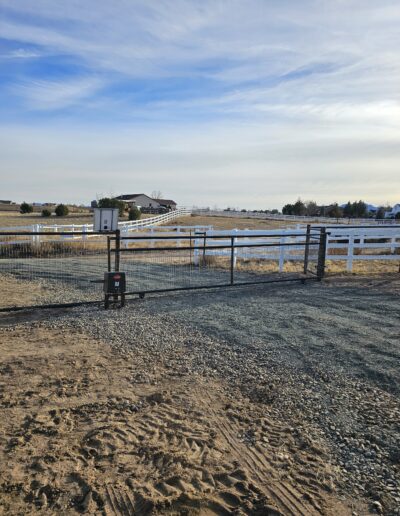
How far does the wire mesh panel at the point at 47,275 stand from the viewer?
29.6ft

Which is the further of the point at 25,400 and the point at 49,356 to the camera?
the point at 49,356

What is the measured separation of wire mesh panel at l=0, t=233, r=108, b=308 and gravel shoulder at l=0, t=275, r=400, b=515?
190 centimetres

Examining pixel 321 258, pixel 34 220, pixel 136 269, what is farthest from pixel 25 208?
pixel 321 258

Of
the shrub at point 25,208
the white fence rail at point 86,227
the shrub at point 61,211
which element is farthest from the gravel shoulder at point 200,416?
the shrub at point 25,208

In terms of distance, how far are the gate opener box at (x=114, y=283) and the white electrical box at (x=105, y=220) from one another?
1.14 meters

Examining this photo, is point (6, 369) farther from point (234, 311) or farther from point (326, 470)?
point (234, 311)

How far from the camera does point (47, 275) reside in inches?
474

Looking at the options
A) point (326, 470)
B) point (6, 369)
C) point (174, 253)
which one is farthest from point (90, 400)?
point (174, 253)

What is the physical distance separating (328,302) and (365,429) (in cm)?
526

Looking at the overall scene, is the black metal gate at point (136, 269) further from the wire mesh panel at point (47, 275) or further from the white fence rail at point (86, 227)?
the white fence rail at point (86, 227)

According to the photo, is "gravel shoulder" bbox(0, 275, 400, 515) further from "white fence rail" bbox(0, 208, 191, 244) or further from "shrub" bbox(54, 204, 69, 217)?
"shrub" bbox(54, 204, 69, 217)

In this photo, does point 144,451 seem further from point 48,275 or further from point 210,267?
point 210,267

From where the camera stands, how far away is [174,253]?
1919cm

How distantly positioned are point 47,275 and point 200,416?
9.28m
